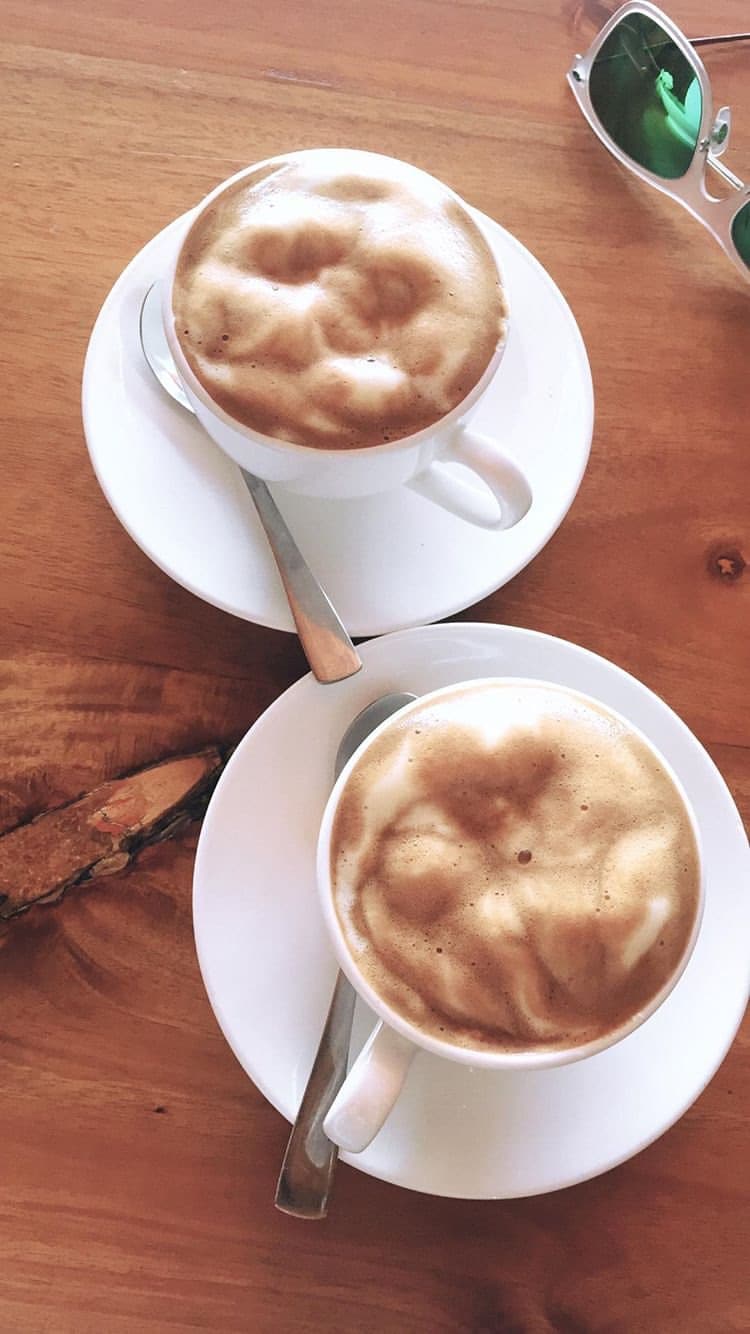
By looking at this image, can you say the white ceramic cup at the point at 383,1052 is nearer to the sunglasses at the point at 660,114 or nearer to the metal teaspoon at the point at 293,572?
the metal teaspoon at the point at 293,572

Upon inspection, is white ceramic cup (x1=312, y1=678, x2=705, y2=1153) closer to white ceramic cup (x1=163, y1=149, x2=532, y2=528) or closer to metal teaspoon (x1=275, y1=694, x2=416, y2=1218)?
metal teaspoon (x1=275, y1=694, x2=416, y2=1218)

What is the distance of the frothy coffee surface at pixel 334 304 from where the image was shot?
0.72 metres

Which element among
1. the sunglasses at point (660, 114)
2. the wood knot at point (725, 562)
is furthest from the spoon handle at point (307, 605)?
the sunglasses at point (660, 114)

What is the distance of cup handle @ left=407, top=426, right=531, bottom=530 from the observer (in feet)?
2.53

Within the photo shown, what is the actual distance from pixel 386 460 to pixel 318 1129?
1.49ft

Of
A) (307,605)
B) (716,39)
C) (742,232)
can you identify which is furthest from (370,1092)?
(716,39)

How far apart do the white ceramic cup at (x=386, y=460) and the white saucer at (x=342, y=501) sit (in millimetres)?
51

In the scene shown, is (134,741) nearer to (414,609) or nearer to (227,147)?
(414,609)

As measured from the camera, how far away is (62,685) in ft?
2.94

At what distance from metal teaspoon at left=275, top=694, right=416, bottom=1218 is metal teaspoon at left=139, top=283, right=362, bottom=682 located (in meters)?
0.22

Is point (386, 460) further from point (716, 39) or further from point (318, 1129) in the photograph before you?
point (716, 39)

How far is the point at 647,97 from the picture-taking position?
999 millimetres

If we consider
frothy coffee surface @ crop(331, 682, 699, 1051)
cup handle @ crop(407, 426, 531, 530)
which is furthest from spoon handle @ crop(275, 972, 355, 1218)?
cup handle @ crop(407, 426, 531, 530)

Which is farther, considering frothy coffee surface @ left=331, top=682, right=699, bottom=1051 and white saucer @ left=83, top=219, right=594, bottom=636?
white saucer @ left=83, top=219, right=594, bottom=636
